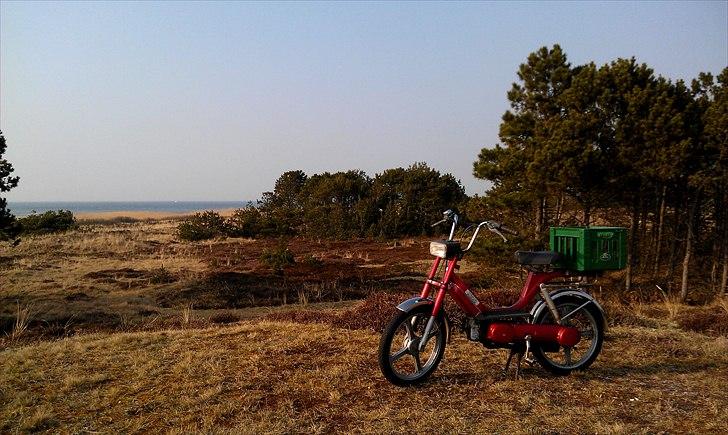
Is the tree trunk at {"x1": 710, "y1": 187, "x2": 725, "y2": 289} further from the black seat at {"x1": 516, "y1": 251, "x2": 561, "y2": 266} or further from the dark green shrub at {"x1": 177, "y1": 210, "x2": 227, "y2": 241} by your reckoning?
the dark green shrub at {"x1": 177, "y1": 210, "x2": 227, "y2": 241}

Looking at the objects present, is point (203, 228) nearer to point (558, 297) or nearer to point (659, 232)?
point (659, 232)

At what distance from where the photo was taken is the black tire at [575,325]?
18.5 feet

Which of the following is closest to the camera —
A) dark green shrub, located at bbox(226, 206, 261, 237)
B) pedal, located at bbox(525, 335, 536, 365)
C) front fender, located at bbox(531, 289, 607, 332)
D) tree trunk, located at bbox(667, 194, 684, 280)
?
pedal, located at bbox(525, 335, 536, 365)

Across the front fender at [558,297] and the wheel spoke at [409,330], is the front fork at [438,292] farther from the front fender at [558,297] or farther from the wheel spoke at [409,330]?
the front fender at [558,297]

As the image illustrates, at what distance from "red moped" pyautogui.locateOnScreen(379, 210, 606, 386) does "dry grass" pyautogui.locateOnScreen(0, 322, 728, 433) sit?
0.25 m

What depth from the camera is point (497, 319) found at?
5461mm

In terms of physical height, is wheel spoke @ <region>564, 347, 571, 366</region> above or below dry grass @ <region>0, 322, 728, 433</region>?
above

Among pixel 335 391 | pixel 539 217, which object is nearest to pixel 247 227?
pixel 539 217

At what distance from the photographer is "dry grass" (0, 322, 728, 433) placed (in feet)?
14.8

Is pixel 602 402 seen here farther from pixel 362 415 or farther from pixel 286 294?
pixel 286 294

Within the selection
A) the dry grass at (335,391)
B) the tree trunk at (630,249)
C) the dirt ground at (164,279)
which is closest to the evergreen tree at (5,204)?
the dirt ground at (164,279)

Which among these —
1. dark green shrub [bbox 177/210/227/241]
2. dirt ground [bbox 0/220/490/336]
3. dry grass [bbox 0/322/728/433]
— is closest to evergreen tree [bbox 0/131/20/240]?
dirt ground [bbox 0/220/490/336]

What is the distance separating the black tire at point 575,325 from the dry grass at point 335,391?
0.13 meters

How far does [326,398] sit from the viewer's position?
5.11 meters
